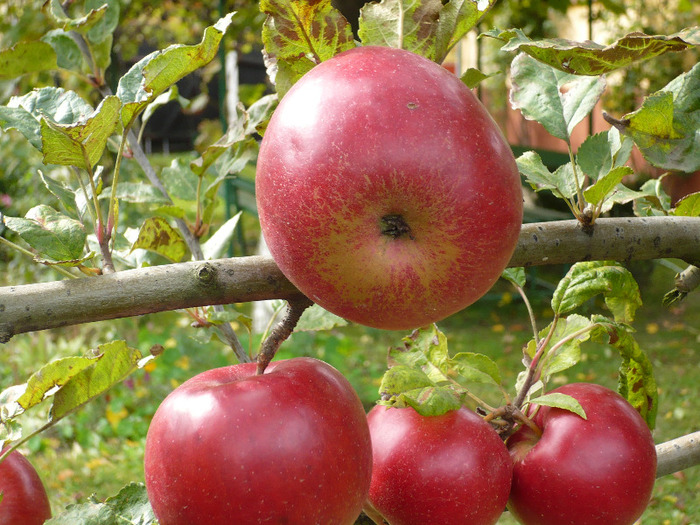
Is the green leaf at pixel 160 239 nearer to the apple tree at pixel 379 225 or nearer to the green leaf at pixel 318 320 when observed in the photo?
the apple tree at pixel 379 225

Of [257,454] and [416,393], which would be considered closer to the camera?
[257,454]

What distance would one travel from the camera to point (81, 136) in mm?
608

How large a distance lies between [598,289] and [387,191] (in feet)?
1.29

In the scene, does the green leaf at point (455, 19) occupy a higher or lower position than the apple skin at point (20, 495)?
higher

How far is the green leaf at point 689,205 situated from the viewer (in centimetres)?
86

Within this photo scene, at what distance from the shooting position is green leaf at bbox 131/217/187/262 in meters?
0.85

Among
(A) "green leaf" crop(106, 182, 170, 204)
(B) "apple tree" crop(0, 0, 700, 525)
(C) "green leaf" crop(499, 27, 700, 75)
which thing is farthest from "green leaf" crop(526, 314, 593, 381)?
(A) "green leaf" crop(106, 182, 170, 204)

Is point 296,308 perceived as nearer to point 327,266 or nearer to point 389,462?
point 327,266

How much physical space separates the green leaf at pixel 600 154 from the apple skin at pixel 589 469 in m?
0.25

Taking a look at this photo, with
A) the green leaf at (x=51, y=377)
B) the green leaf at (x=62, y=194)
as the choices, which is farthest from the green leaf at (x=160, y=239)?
the green leaf at (x=51, y=377)

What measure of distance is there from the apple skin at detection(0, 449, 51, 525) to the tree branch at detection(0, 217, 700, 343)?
0.27 m

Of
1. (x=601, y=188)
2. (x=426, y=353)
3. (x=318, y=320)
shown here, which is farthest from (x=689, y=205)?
(x=318, y=320)

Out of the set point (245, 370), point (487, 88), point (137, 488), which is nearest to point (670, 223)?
point (245, 370)

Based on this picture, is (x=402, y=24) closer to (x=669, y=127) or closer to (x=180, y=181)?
(x=669, y=127)
